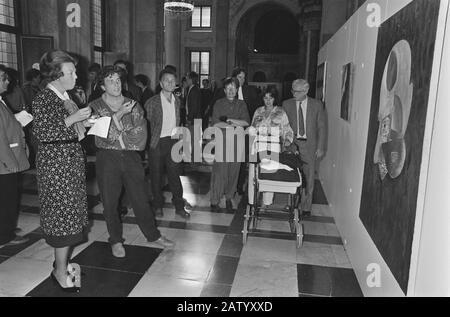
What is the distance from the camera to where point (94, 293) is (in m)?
2.94

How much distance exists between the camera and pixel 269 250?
3855 mm

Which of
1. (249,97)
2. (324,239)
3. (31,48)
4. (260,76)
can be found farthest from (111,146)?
(260,76)

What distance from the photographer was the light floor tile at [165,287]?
295 centimetres

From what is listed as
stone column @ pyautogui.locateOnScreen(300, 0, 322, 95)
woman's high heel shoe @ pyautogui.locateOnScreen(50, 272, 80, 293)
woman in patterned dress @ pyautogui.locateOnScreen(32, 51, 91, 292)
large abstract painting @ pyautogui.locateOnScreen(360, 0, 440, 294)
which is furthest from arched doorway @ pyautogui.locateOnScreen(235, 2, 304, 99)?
woman's high heel shoe @ pyautogui.locateOnScreen(50, 272, 80, 293)

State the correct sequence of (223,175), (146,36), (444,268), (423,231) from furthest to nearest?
(146,36) < (223,175) < (423,231) < (444,268)

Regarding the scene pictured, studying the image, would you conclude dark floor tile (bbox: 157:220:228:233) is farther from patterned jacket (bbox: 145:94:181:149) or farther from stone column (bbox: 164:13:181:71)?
stone column (bbox: 164:13:181:71)

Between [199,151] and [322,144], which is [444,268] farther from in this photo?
[199,151]

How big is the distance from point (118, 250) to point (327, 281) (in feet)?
6.11

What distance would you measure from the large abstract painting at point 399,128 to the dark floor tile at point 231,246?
4.17 ft

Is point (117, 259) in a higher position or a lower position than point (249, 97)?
lower

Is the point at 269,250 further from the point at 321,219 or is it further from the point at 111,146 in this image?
the point at 111,146

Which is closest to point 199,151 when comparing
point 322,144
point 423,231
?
point 322,144

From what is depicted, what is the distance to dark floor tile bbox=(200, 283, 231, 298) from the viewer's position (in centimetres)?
296
